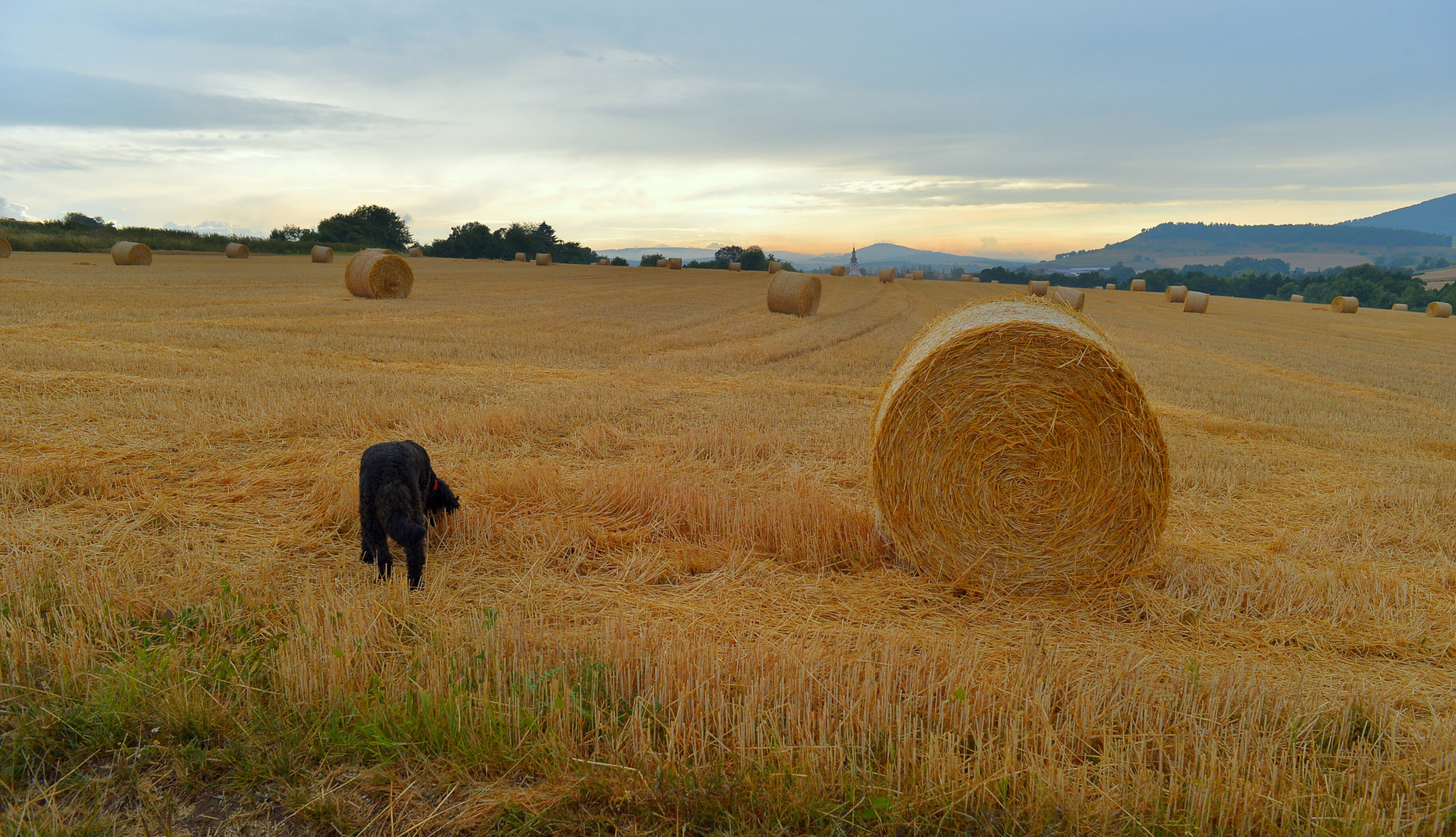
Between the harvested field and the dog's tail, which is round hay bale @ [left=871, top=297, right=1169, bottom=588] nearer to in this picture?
the harvested field

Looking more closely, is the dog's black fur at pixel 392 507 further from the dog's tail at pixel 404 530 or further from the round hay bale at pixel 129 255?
the round hay bale at pixel 129 255

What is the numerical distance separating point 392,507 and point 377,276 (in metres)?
19.3

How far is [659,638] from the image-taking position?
357 centimetres

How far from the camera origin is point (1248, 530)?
5637 millimetres

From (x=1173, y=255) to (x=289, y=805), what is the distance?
20070 centimetres

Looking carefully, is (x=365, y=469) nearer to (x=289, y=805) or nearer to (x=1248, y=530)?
(x=289, y=805)

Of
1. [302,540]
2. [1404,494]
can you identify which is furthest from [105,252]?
[1404,494]

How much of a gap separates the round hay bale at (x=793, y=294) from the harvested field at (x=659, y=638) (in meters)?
12.5

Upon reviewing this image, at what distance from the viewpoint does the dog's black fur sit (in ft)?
13.8

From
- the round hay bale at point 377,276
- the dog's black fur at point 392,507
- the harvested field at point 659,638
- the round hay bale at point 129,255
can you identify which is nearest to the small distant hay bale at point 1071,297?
the harvested field at point 659,638

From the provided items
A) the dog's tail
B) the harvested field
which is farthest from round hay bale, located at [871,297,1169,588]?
the dog's tail

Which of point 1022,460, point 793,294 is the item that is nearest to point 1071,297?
point 793,294

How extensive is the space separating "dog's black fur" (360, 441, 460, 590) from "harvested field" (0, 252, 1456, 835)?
0.19 m

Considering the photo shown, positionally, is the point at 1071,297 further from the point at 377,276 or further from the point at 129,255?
the point at 129,255
